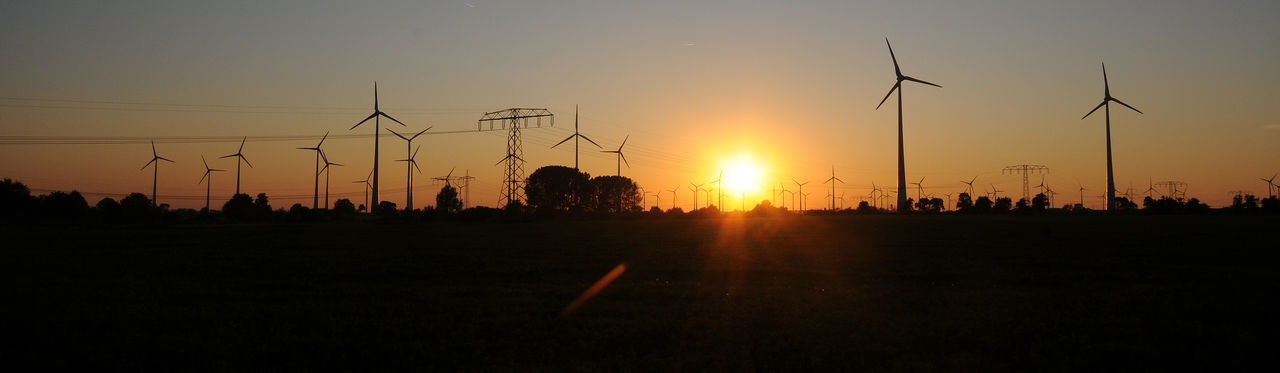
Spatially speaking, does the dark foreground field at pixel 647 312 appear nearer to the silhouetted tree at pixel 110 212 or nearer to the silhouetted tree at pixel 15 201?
the silhouetted tree at pixel 110 212

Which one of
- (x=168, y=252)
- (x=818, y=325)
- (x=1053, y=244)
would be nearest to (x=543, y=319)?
(x=818, y=325)

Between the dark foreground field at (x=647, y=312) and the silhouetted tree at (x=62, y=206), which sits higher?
the silhouetted tree at (x=62, y=206)

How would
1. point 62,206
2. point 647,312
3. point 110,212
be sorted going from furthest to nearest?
1. point 62,206
2. point 110,212
3. point 647,312

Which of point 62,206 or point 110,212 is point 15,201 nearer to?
point 62,206

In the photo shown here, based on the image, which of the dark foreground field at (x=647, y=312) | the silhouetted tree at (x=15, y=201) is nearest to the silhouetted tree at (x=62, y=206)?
the silhouetted tree at (x=15, y=201)

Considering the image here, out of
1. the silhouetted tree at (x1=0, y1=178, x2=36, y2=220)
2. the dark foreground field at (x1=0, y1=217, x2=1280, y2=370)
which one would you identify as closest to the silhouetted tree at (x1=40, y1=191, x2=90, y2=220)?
the silhouetted tree at (x1=0, y1=178, x2=36, y2=220)

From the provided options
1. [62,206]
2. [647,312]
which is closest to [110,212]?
[62,206]

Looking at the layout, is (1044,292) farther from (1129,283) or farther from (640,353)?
(640,353)

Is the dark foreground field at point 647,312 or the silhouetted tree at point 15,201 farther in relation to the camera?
the silhouetted tree at point 15,201

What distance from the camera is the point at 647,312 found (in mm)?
24953

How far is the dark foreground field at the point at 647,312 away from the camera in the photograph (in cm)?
1817

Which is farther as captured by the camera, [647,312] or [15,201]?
[15,201]

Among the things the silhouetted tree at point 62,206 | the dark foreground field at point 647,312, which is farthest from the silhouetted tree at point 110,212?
the dark foreground field at point 647,312

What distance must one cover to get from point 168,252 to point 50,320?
31.9 meters
